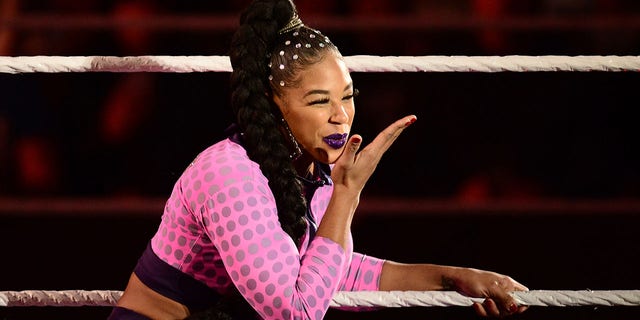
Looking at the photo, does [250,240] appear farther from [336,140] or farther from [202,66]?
[202,66]

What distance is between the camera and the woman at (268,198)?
3.71 ft

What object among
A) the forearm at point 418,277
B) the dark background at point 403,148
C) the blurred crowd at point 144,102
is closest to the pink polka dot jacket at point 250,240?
the forearm at point 418,277

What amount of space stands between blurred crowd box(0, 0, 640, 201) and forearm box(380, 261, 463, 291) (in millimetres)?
1033

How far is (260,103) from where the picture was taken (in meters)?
1.22

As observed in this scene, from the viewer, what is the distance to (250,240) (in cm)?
112

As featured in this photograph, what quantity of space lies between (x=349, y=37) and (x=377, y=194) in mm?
553

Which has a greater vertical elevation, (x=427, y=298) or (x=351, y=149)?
(x=351, y=149)

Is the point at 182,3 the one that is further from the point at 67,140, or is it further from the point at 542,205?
the point at 542,205

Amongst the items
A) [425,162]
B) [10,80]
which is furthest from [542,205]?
[10,80]

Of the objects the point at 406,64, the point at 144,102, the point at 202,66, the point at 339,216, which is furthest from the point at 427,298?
the point at 144,102

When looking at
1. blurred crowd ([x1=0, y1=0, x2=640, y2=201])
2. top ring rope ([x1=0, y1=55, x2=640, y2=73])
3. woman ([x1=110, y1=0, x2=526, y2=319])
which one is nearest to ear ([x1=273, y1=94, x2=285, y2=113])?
woman ([x1=110, y1=0, x2=526, y2=319])

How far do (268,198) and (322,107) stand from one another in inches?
5.9

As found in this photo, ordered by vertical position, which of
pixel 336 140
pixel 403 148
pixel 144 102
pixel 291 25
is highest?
pixel 291 25

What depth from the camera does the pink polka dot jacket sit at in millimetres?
1120
